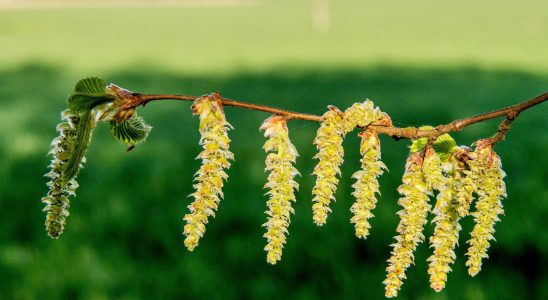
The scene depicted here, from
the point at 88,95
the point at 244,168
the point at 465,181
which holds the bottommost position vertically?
the point at 465,181

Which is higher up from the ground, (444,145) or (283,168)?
(444,145)

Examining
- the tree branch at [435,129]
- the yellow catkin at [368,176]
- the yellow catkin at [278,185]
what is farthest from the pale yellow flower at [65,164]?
the yellow catkin at [368,176]

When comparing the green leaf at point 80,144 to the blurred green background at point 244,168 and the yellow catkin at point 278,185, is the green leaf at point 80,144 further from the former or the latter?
the blurred green background at point 244,168

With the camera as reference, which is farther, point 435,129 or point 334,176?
point 435,129

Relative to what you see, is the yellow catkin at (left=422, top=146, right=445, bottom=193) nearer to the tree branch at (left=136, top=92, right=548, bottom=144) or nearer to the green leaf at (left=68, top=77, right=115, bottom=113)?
the tree branch at (left=136, top=92, right=548, bottom=144)

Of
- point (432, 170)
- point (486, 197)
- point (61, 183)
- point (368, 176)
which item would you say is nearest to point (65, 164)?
point (61, 183)

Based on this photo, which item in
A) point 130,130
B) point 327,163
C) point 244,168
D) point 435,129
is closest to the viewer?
point 327,163

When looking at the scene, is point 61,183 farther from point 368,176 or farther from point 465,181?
point 465,181

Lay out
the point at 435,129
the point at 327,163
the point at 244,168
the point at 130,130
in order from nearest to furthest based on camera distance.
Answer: the point at 327,163 → the point at 435,129 → the point at 130,130 → the point at 244,168

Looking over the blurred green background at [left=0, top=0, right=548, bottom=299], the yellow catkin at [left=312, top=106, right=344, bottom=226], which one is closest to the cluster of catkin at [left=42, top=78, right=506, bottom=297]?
the yellow catkin at [left=312, top=106, right=344, bottom=226]
